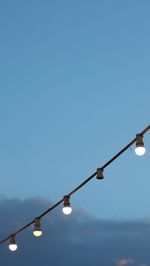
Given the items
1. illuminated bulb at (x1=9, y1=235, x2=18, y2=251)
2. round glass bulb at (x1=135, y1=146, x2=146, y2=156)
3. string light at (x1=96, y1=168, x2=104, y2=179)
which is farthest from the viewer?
illuminated bulb at (x1=9, y1=235, x2=18, y2=251)

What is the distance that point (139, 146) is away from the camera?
6184 mm

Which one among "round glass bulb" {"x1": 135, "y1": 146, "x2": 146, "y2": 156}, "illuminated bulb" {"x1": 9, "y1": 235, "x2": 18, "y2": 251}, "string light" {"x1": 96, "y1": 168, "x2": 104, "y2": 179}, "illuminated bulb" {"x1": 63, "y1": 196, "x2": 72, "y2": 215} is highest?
"illuminated bulb" {"x1": 9, "y1": 235, "x2": 18, "y2": 251}

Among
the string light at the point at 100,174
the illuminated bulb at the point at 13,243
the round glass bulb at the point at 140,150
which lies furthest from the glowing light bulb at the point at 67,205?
the illuminated bulb at the point at 13,243

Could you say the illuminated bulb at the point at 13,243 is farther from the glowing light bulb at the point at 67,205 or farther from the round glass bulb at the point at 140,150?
the round glass bulb at the point at 140,150

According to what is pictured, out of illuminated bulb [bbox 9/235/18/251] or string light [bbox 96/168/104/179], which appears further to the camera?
illuminated bulb [bbox 9/235/18/251]

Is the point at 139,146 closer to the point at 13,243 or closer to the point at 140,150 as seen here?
the point at 140,150

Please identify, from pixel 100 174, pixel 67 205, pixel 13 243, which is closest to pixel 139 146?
pixel 100 174

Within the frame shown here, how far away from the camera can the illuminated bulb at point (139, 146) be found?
20.3ft

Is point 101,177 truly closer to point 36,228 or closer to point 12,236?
point 36,228

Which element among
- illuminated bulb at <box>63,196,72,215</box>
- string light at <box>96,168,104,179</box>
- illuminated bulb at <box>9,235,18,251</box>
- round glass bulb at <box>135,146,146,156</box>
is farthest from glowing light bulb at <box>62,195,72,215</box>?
illuminated bulb at <box>9,235,18,251</box>

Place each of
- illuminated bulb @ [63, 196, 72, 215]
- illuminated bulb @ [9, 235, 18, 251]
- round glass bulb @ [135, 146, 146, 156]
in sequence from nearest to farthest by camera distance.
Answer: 1. round glass bulb @ [135, 146, 146, 156]
2. illuminated bulb @ [63, 196, 72, 215]
3. illuminated bulb @ [9, 235, 18, 251]

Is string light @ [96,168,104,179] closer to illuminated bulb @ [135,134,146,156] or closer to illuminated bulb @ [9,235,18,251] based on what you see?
illuminated bulb @ [135,134,146,156]

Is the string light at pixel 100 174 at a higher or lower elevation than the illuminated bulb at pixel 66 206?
lower

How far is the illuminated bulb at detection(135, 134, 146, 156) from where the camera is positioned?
6188 millimetres
